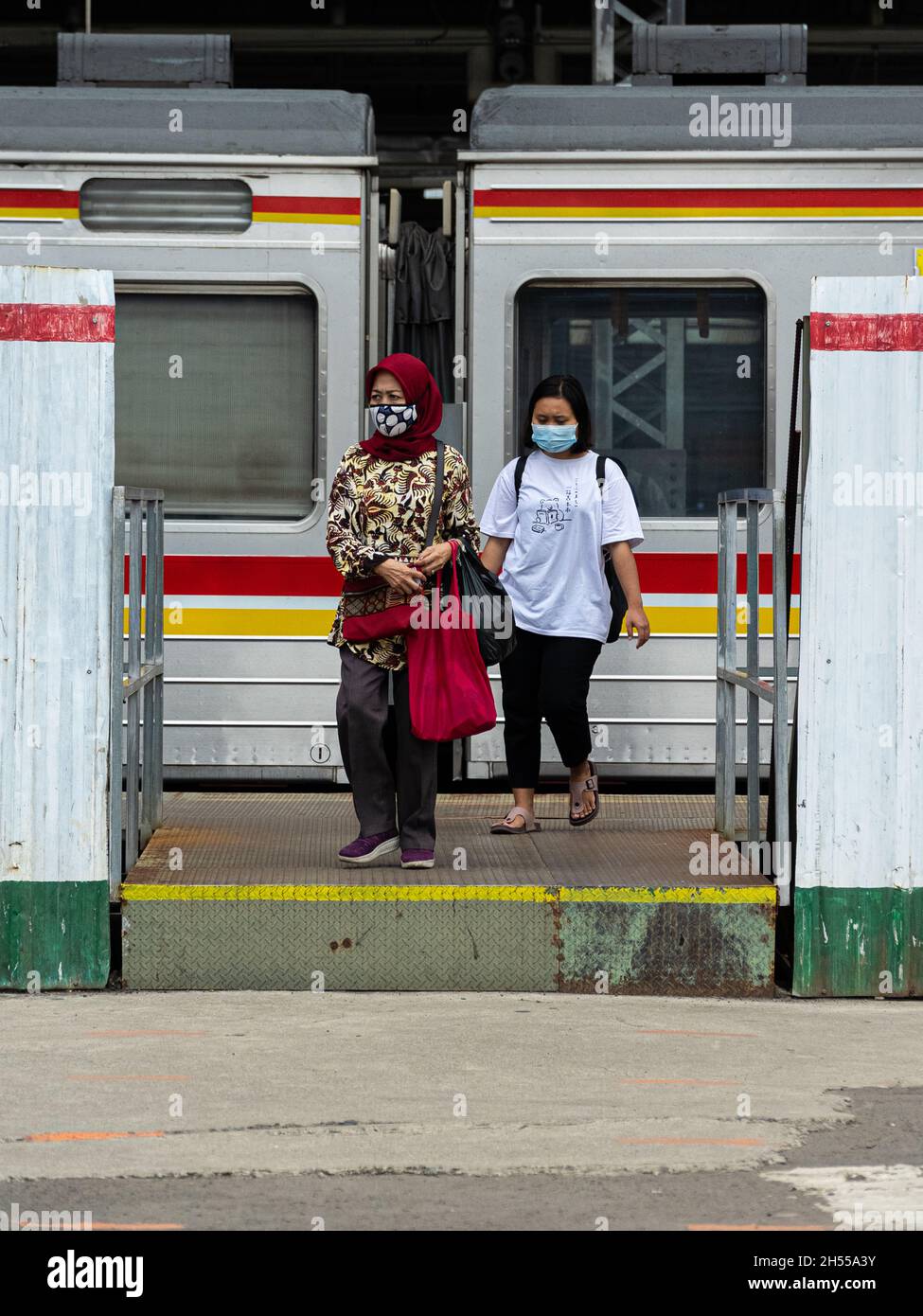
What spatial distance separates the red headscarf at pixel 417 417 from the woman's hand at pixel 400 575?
365 millimetres

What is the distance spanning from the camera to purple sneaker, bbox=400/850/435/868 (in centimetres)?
598

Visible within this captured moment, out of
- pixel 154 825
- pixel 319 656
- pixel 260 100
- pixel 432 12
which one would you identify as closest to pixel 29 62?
pixel 432 12

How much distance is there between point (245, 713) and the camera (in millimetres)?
7922

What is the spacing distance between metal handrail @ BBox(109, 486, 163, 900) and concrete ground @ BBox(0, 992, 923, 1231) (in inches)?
25.6

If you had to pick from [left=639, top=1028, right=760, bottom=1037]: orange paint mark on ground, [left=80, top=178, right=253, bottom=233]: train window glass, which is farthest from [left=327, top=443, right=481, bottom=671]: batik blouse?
[left=80, top=178, right=253, bottom=233]: train window glass

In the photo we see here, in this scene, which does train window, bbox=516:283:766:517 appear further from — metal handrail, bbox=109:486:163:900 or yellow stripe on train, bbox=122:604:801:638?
metal handrail, bbox=109:486:163:900

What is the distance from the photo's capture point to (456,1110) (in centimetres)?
438

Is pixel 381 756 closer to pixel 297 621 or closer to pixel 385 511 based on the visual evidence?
pixel 385 511

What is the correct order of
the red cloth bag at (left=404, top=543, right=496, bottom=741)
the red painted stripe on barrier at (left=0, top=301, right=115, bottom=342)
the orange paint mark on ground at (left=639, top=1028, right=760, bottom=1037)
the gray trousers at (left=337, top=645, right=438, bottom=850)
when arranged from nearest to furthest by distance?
the orange paint mark on ground at (left=639, top=1028, right=760, bottom=1037) → the red painted stripe on barrier at (left=0, top=301, right=115, bottom=342) → the red cloth bag at (left=404, top=543, right=496, bottom=741) → the gray trousers at (left=337, top=645, right=438, bottom=850)

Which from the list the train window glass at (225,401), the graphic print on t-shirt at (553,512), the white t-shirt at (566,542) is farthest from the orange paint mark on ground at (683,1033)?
the train window glass at (225,401)

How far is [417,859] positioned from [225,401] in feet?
9.14

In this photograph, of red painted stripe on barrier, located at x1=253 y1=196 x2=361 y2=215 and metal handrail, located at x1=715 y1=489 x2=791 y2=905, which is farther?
red painted stripe on barrier, located at x1=253 y1=196 x2=361 y2=215
